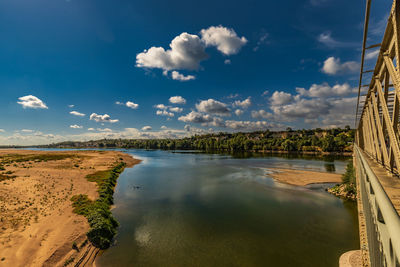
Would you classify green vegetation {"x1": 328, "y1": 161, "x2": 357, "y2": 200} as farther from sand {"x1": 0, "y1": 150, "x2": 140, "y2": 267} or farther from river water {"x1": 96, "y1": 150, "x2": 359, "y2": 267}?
sand {"x1": 0, "y1": 150, "x2": 140, "y2": 267}

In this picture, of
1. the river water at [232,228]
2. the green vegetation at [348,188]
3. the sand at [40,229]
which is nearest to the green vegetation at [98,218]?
the sand at [40,229]

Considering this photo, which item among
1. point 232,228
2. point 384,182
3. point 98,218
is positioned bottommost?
point 232,228

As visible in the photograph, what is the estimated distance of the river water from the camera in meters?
14.7

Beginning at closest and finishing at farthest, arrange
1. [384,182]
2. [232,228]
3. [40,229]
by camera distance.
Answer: [384,182]
[40,229]
[232,228]

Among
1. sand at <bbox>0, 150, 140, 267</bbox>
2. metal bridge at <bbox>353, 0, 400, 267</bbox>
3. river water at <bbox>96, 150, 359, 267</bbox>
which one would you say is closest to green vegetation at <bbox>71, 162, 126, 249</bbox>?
sand at <bbox>0, 150, 140, 267</bbox>

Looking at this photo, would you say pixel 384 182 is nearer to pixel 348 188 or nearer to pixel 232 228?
pixel 232 228

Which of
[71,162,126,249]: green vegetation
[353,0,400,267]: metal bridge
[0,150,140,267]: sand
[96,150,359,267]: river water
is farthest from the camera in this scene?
[71,162,126,249]: green vegetation

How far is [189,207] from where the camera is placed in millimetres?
25172

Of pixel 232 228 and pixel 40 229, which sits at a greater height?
pixel 40 229

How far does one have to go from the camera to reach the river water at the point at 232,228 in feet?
48.2

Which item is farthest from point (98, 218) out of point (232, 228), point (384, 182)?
point (384, 182)

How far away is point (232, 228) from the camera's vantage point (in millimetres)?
19281

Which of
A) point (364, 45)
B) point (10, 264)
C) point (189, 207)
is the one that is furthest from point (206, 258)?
point (364, 45)

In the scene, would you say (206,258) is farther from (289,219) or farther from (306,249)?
(289,219)
